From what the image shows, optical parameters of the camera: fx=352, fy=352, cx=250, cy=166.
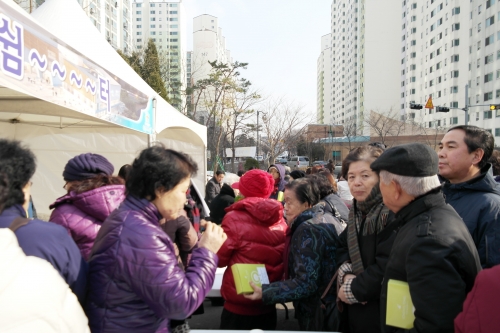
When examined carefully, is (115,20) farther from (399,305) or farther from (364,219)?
(399,305)

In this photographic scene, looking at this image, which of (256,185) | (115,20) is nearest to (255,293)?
(256,185)

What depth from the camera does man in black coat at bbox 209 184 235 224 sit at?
17.8 feet

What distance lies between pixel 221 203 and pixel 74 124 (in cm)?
338

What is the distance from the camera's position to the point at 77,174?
239 centimetres

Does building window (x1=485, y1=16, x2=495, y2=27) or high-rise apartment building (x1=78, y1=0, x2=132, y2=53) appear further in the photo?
high-rise apartment building (x1=78, y1=0, x2=132, y2=53)

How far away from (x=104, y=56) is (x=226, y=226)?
3973 millimetres

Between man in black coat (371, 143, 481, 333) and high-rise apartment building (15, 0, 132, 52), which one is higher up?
high-rise apartment building (15, 0, 132, 52)

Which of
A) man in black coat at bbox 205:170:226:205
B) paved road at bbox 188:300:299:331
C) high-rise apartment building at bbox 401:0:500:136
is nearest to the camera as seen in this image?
paved road at bbox 188:300:299:331

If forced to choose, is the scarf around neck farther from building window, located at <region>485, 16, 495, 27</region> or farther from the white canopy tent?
building window, located at <region>485, 16, 495, 27</region>

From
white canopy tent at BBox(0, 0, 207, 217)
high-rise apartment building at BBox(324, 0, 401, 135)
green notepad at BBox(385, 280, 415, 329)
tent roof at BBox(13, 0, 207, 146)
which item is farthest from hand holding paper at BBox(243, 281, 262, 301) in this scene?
high-rise apartment building at BBox(324, 0, 401, 135)

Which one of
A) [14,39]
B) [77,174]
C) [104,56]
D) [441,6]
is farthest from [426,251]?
[441,6]

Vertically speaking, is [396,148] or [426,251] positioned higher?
[396,148]

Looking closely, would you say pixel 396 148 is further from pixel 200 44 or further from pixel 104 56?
pixel 200 44

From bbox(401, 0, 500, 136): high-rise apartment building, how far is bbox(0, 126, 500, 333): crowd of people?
111 feet
